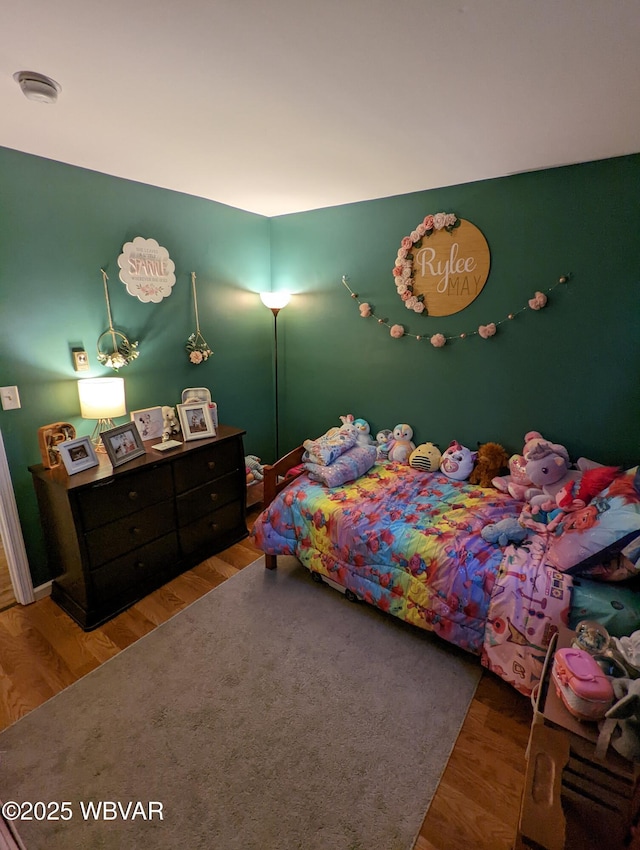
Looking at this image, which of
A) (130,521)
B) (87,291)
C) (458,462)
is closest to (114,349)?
(87,291)

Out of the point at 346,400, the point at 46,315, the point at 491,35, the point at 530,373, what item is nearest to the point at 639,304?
the point at 530,373

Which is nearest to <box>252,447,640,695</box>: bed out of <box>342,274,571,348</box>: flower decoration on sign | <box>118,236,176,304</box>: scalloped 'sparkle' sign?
<box>342,274,571,348</box>: flower decoration on sign

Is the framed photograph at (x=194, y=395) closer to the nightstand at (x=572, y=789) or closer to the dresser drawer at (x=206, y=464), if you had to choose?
the dresser drawer at (x=206, y=464)

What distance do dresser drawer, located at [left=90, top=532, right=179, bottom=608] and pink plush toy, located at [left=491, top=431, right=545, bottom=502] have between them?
2.07 metres

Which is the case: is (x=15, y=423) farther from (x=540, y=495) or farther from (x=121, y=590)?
(x=540, y=495)

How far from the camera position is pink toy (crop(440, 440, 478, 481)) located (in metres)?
2.65

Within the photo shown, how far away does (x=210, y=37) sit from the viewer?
1169 millimetres

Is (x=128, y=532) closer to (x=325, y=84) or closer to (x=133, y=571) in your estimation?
(x=133, y=571)

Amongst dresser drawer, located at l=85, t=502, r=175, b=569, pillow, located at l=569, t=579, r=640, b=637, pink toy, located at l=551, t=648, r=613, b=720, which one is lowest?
dresser drawer, located at l=85, t=502, r=175, b=569

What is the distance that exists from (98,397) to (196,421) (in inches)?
24.9

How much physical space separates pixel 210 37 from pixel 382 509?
206 centimetres

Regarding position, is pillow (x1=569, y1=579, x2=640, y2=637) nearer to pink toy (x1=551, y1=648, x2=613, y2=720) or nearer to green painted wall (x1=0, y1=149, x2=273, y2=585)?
pink toy (x1=551, y1=648, x2=613, y2=720)

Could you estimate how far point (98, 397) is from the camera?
2.27 m

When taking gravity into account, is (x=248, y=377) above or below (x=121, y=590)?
above
